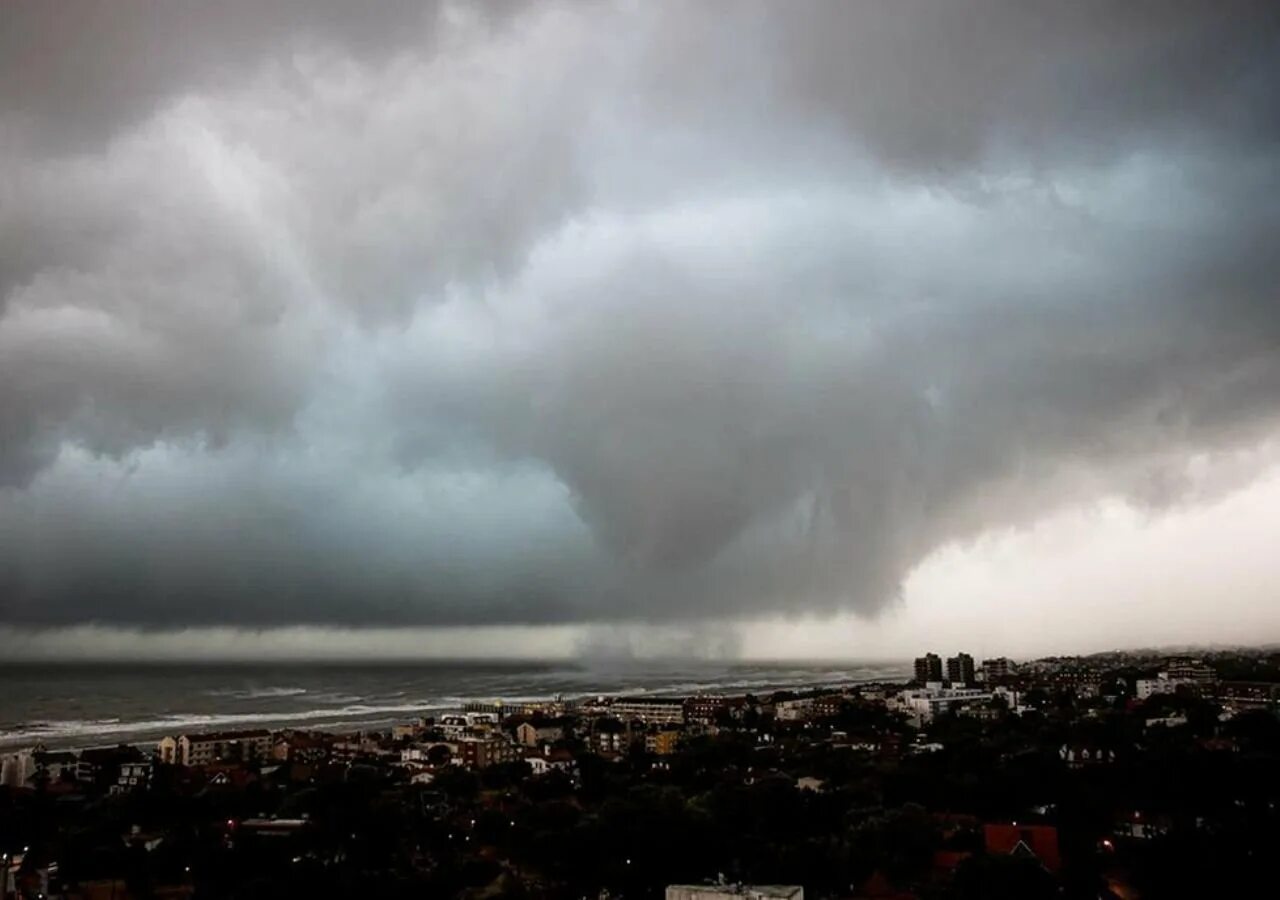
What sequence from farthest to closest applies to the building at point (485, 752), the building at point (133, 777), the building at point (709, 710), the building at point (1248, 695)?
the building at point (709, 710)
the building at point (1248, 695)
the building at point (485, 752)
the building at point (133, 777)

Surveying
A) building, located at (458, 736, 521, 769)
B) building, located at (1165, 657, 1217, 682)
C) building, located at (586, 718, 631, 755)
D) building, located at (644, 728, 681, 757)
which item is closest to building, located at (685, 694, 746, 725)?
building, located at (586, 718, 631, 755)

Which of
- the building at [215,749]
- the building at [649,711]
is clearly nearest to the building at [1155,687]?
the building at [649,711]

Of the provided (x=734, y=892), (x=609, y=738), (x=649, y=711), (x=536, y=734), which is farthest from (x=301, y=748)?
(x=734, y=892)

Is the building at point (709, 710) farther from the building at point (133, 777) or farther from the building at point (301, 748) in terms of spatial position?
the building at point (133, 777)

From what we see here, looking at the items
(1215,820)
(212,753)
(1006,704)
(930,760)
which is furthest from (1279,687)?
(212,753)

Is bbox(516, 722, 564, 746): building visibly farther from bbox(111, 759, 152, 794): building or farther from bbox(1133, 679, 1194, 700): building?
bbox(1133, 679, 1194, 700): building
